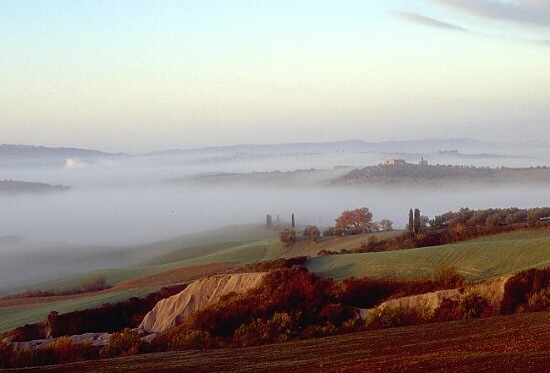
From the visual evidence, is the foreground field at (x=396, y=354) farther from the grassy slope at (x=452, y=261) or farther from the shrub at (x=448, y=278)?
the grassy slope at (x=452, y=261)

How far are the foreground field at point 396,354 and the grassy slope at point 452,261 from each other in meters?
14.6

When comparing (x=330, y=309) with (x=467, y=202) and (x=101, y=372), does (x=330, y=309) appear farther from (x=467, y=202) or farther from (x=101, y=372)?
(x=467, y=202)

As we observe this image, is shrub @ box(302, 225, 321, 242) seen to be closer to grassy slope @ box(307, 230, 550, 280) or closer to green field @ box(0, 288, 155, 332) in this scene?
grassy slope @ box(307, 230, 550, 280)

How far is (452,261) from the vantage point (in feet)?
159

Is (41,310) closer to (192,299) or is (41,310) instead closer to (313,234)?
(192,299)

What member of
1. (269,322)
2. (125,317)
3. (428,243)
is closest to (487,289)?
(269,322)

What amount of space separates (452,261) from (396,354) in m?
26.0

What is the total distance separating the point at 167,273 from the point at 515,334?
6211 centimetres

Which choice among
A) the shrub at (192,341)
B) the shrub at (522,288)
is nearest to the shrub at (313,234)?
the shrub at (522,288)

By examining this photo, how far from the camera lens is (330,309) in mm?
38031

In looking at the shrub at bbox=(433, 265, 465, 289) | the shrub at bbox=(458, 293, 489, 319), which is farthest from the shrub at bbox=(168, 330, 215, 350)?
the shrub at bbox=(433, 265, 465, 289)

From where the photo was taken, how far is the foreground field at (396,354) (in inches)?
822

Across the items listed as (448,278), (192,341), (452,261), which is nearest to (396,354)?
(192,341)

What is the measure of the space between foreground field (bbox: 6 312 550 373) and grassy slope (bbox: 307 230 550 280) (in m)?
14.6
